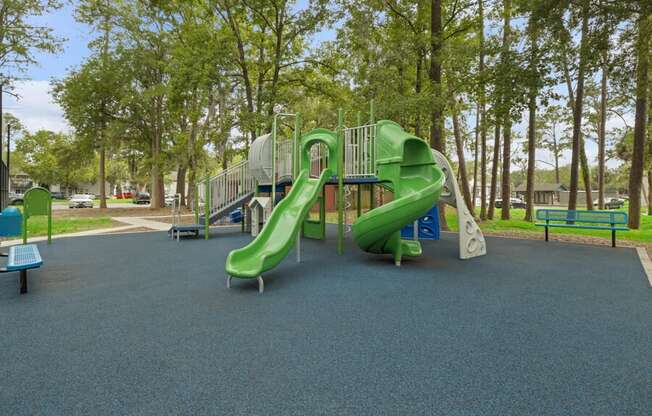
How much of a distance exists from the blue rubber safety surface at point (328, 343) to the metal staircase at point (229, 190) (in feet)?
17.9

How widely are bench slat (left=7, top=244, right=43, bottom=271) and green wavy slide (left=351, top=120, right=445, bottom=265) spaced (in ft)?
16.9

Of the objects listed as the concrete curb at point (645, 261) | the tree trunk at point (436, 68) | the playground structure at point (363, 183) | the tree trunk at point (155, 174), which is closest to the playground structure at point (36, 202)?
the playground structure at point (363, 183)

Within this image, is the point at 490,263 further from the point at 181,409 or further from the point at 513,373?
the point at 181,409

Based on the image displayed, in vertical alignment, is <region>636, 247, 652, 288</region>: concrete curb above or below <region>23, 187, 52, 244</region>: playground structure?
below

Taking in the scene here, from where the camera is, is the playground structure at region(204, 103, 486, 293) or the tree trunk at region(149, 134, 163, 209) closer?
the playground structure at region(204, 103, 486, 293)

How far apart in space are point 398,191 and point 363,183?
1.49 m

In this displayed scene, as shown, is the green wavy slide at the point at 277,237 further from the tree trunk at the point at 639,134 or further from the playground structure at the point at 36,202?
the tree trunk at the point at 639,134

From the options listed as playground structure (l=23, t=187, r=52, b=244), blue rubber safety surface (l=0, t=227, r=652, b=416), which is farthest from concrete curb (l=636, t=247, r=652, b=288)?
playground structure (l=23, t=187, r=52, b=244)

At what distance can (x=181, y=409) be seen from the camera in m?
2.29

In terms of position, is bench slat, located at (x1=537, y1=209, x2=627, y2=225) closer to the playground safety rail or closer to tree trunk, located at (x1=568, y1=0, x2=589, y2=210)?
tree trunk, located at (x1=568, y1=0, x2=589, y2=210)

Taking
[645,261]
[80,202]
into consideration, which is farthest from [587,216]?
[80,202]

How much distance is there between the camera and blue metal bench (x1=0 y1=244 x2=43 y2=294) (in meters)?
4.58

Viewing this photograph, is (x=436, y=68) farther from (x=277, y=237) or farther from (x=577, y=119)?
(x=277, y=237)

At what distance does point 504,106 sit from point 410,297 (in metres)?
8.93
